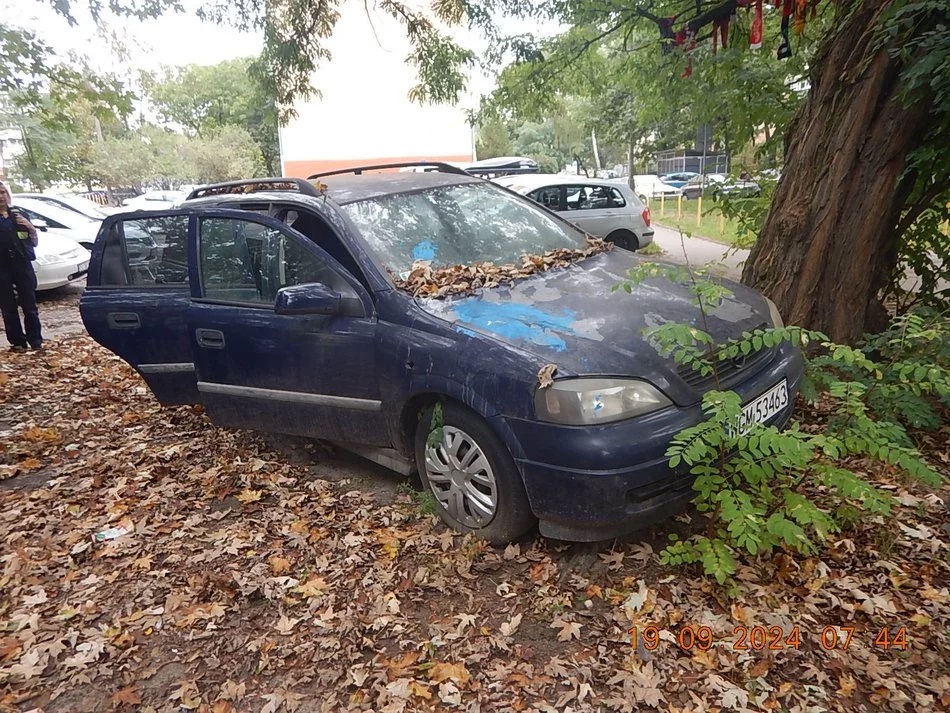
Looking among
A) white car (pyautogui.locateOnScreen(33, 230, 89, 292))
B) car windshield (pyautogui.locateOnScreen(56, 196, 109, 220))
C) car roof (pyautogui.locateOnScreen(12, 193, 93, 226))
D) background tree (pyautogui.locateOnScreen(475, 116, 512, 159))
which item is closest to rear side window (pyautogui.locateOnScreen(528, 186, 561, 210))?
white car (pyautogui.locateOnScreen(33, 230, 89, 292))

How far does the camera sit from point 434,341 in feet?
9.99

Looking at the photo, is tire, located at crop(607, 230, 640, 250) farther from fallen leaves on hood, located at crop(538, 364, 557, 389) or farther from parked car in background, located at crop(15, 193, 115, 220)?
parked car in background, located at crop(15, 193, 115, 220)

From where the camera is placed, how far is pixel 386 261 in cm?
345

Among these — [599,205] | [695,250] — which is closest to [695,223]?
[695,250]

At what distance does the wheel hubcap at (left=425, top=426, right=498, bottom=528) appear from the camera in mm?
3020

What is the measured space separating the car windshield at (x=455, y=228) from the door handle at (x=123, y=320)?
5.83ft

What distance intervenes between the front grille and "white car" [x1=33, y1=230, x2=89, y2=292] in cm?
1014

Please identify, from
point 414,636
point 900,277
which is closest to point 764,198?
point 900,277

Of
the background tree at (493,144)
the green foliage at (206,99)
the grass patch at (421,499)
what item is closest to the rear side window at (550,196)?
the grass patch at (421,499)

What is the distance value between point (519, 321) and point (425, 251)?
882 mm

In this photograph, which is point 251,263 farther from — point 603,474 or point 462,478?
point 603,474

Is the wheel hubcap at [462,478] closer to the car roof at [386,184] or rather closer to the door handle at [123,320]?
the car roof at [386,184]

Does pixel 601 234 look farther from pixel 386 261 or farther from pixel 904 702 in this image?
pixel 904 702

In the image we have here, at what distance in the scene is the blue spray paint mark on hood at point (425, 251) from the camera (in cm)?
355
